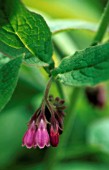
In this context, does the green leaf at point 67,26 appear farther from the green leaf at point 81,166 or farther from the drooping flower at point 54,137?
the green leaf at point 81,166

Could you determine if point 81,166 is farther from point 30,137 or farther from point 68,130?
point 30,137

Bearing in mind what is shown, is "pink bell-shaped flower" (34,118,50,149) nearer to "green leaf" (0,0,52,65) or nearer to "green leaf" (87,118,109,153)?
"green leaf" (0,0,52,65)

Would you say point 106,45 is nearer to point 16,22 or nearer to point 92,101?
point 16,22

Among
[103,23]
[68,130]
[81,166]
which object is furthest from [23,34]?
[81,166]

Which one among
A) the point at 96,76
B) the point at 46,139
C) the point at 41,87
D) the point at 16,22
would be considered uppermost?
the point at 41,87

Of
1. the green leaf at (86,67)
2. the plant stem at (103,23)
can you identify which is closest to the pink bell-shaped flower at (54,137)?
the green leaf at (86,67)

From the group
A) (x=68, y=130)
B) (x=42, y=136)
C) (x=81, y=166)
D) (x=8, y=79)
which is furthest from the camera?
(x=81, y=166)

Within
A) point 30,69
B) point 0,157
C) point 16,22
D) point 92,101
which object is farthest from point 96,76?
point 0,157
